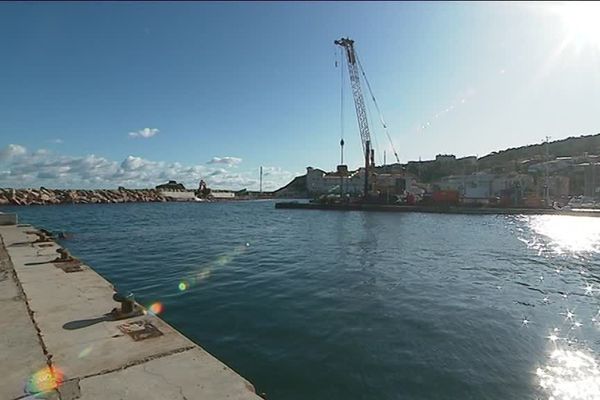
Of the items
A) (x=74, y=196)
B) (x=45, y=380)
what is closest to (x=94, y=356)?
(x=45, y=380)

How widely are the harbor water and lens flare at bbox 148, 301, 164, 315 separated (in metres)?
0.03

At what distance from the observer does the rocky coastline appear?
94.7 metres

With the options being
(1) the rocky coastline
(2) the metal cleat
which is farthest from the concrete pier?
(1) the rocky coastline

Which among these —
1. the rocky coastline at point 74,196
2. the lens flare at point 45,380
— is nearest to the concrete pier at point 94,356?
the lens flare at point 45,380

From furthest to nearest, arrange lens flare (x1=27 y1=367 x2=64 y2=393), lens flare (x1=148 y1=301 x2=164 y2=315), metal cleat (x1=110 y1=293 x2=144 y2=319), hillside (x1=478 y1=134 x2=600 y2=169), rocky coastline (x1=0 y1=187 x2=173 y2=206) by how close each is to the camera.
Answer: hillside (x1=478 y1=134 x2=600 y2=169)
rocky coastline (x1=0 y1=187 x2=173 y2=206)
lens flare (x1=148 y1=301 x2=164 y2=315)
metal cleat (x1=110 y1=293 x2=144 y2=319)
lens flare (x1=27 y1=367 x2=64 y2=393)

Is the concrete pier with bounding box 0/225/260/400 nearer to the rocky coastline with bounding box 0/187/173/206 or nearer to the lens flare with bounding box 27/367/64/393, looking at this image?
the lens flare with bounding box 27/367/64/393

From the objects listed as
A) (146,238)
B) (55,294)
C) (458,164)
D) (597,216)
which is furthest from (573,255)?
(458,164)

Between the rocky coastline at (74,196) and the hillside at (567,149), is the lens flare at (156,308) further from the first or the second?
the hillside at (567,149)

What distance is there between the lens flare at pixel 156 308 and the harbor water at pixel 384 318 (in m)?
0.03

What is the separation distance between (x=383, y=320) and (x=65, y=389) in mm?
6882

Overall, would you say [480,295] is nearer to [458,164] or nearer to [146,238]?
[146,238]

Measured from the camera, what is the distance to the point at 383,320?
8.85 meters

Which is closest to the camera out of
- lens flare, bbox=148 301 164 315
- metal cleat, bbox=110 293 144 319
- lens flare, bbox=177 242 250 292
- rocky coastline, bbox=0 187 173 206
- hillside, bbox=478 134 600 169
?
metal cleat, bbox=110 293 144 319

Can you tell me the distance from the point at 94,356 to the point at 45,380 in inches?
26.4
